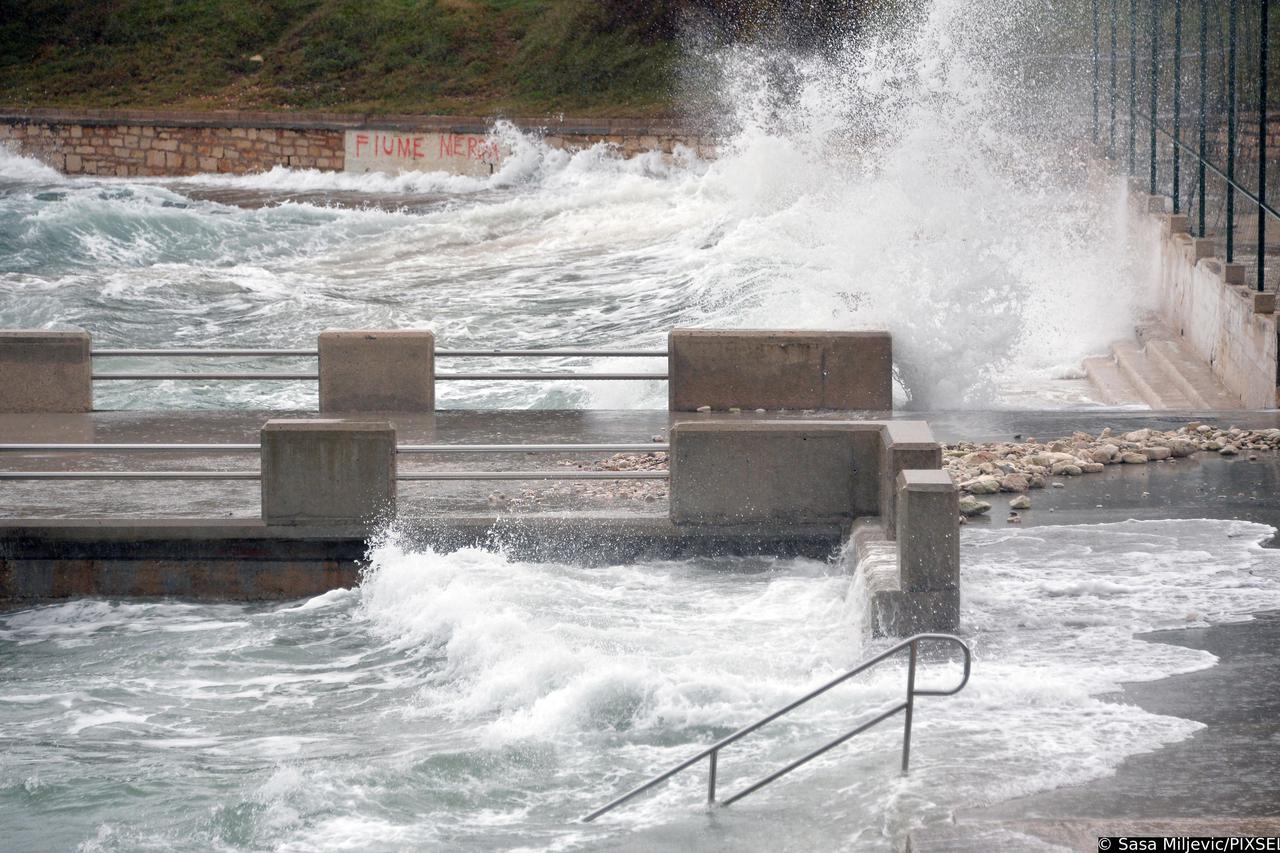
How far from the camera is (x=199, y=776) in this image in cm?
863

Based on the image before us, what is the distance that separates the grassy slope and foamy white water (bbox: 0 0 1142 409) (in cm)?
339

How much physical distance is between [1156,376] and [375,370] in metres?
10.0

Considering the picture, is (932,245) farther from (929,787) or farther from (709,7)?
(709,7)

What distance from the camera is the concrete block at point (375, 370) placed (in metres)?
16.0

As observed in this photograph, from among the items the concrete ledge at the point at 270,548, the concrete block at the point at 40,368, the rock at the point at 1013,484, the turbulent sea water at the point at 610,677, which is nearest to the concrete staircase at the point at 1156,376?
the turbulent sea water at the point at 610,677

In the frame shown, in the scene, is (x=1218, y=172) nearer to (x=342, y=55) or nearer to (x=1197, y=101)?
(x=1197, y=101)

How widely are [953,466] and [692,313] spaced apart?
14.4 m

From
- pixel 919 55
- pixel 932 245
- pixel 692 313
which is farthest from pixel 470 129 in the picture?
pixel 932 245

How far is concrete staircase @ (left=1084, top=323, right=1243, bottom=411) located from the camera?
19.5m

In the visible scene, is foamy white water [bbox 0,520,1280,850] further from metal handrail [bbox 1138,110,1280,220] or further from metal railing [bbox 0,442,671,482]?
metal handrail [bbox 1138,110,1280,220]

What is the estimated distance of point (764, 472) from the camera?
11.9m

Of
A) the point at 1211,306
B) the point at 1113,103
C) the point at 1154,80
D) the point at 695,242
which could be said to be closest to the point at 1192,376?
the point at 1211,306

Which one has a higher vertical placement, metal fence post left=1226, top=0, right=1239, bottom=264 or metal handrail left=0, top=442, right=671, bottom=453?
metal fence post left=1226, top=0, right=1239, bottom=264

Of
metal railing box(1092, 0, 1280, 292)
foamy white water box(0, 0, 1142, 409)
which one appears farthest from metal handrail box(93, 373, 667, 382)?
metal railing box(1092, 0, 1280, 292)
